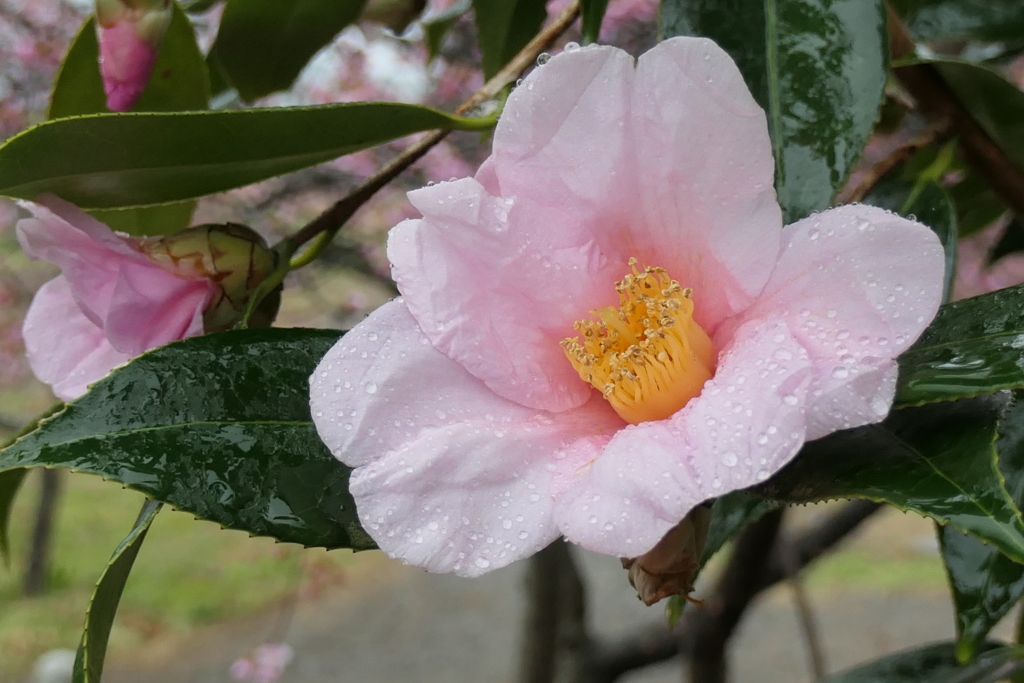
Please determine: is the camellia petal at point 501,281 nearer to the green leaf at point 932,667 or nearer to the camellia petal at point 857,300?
the camellia petal at point 857,300

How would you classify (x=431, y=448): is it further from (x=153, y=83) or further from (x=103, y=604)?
(x=153, y=83)

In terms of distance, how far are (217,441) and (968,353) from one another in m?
0.35

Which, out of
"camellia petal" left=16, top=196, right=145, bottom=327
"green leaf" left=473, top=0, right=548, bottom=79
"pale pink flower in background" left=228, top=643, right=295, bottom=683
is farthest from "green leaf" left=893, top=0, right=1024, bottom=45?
"pale pink flower in background" left=228, top=643, right=295, bottom=683

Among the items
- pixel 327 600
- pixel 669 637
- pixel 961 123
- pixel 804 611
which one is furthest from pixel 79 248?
pixel 327 600

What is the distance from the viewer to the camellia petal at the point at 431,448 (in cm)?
34

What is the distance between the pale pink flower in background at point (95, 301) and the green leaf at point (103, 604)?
11cm

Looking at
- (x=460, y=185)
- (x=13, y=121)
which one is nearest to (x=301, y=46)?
(x=460, y=185)

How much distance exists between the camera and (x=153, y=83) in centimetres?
69

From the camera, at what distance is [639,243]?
428 mm

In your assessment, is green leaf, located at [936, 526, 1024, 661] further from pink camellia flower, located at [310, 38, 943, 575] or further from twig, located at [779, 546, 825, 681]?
twig, located at [779, 546, 825, 681]

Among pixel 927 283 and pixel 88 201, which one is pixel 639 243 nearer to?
pixel 927 283

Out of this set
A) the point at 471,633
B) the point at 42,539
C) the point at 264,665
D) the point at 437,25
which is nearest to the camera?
the point at 437,25

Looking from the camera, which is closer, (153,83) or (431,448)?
(431,448)

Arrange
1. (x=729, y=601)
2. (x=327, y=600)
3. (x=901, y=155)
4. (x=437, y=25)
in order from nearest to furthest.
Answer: (x=901, y=155) → (x=437, y=25) → (x=729, y=601) → (x=327, y=600)
